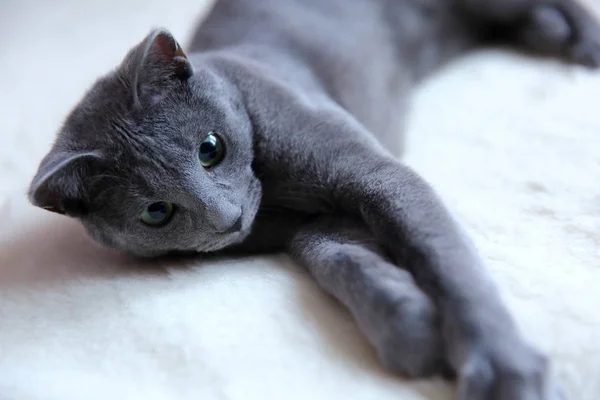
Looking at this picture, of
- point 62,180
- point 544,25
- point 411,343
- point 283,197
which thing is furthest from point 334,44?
point 411,343

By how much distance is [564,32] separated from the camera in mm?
1467

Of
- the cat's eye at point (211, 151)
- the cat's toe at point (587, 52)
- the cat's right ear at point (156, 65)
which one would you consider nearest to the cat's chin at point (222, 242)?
the cat's eye at point (211, 151)

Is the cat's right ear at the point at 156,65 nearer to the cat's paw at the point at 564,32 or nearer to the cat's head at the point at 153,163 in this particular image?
the cat's head at the point at 153,163

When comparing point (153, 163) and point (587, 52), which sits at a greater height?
point (587, 52)

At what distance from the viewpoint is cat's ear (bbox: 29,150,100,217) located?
0.85 m

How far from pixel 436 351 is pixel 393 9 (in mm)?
964

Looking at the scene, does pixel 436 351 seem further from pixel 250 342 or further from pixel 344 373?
pixel 250 342

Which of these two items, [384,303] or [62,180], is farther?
[62,180]

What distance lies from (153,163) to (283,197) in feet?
0.77

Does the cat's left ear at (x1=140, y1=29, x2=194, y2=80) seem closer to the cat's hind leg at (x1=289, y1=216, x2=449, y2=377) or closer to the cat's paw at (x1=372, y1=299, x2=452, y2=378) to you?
the cat's hind leg at (x1=289, y1=216, x2=449, y2=377)

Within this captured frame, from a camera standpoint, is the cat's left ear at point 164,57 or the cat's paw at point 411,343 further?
the cat's left ear at point 164,57

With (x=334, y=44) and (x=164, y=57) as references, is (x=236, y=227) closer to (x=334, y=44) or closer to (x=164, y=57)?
(x=164, y=57)

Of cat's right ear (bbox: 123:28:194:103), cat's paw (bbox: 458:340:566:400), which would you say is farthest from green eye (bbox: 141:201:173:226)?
cat's paw (bbox: 458:340:566:400)

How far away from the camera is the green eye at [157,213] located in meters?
0.89
